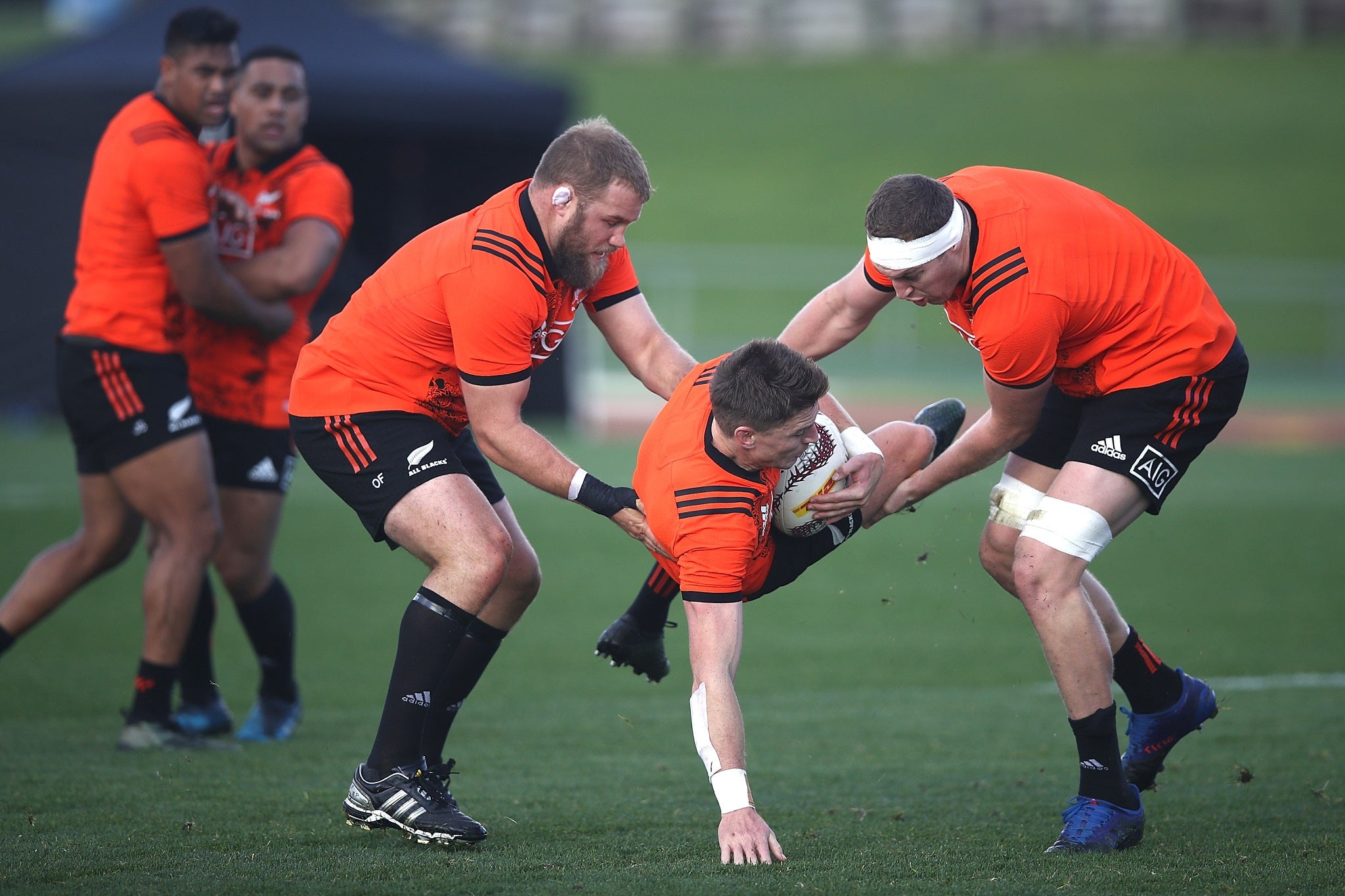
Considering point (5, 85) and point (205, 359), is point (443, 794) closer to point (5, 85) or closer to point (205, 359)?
point (205, 359)

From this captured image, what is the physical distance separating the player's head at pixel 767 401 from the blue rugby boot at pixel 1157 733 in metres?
1.73

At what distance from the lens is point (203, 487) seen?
5.68m

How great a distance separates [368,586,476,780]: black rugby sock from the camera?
4.29 m

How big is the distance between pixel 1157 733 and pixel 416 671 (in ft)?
8.31

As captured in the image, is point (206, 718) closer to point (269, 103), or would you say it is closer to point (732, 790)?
point (269, 103)

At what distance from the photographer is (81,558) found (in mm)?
5742

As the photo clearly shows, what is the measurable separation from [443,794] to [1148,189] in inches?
1318

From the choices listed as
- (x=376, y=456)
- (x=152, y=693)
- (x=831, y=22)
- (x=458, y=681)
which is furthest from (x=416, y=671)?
(x=831, y=22)

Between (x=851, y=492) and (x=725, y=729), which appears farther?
(x=851, y=492)

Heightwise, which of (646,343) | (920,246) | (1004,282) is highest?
(920,246)

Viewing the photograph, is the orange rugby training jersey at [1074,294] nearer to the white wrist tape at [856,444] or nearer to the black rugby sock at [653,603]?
the white wrist tape at [856,444]

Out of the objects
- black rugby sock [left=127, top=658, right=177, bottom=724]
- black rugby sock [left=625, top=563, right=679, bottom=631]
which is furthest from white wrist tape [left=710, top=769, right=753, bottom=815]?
black rugby sock [left=127, top=658, right=177, bottom=724]

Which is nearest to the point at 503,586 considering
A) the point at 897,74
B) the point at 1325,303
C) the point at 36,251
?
the point at 36,251

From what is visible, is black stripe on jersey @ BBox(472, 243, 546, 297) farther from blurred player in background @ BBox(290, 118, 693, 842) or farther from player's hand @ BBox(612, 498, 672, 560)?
player's hand @ BBox(612, 498, 672, 560)
